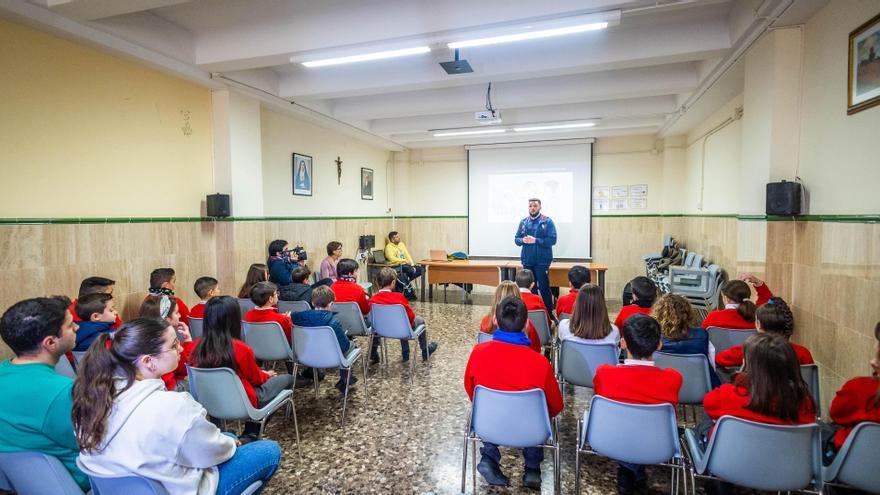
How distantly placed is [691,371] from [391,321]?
7.79 ft

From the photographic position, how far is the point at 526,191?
8680 mm

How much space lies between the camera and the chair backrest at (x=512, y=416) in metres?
2.01

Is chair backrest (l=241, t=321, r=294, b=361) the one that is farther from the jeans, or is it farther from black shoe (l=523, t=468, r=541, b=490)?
black shoe (l=523, t=468, r=541, b=490)

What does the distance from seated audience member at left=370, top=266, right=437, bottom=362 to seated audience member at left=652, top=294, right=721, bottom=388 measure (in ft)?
6.83

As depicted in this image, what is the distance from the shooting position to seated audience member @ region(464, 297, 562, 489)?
2137 mm

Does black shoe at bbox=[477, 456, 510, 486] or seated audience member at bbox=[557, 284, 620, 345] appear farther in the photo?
seated audience member at bbox=[557, 284, 620, 345]

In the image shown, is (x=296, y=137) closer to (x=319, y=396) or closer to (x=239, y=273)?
(x=239, y=273)

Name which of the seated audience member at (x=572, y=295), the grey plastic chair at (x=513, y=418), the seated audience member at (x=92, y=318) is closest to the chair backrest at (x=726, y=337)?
the seated audience member at (x=572, y=295)

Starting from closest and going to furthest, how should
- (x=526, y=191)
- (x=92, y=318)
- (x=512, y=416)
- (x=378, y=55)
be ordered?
(x=512, y=416)
(x=92, y=318)
(x=378, y=55)
(x=526, y=191)

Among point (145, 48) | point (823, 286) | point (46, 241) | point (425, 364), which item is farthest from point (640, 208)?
point (46, 241)

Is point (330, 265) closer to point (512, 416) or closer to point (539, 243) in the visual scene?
point (539, 243)

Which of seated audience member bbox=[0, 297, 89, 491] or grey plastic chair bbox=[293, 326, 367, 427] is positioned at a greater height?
seated audience member bbox=[0, 297, 89, 491]

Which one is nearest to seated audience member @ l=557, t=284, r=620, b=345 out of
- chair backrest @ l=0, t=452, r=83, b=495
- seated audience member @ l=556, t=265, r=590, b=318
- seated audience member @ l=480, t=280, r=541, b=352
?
seated audience member @ l=480, t=280, r=541, b=352

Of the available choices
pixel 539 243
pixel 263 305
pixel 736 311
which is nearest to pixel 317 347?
pixel 263 305
